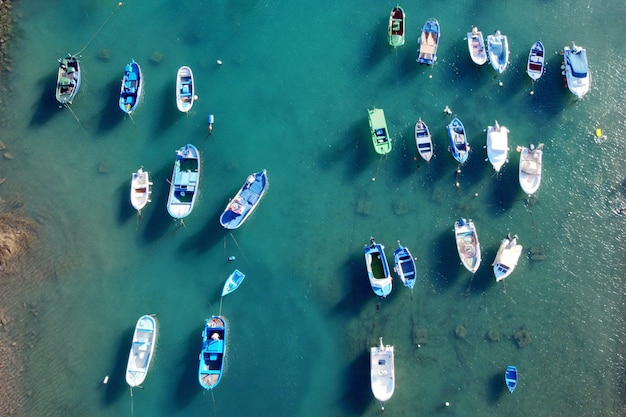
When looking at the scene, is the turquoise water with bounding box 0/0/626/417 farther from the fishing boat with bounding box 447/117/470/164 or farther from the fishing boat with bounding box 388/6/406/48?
the fishing boat with bounding box 447/117/470/164

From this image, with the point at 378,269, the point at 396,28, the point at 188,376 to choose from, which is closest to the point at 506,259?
the point at 378,269

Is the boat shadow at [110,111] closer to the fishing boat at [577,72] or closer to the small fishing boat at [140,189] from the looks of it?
the small fishing boat at [140,189]

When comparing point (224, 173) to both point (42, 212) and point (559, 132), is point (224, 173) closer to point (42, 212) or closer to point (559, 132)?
point (42, 212)

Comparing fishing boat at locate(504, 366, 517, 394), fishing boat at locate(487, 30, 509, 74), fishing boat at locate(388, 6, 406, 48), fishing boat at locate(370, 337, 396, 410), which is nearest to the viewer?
fishing boat at locate(370, 337, 396, 410)

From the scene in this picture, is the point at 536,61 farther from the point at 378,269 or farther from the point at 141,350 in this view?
the point at 141,350

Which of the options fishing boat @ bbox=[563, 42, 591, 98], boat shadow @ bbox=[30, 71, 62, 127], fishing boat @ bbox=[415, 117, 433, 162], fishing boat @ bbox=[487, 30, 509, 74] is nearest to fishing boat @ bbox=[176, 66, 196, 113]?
boat shadow @ bbox=[30, 71, 62, 127]

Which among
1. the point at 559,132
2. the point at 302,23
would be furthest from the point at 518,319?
the point at 302,23
